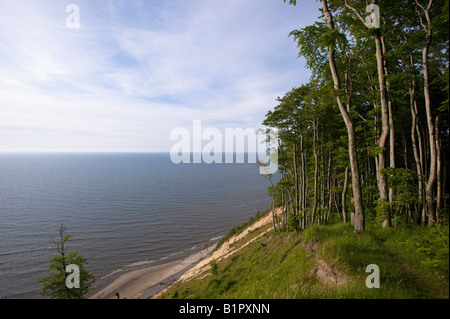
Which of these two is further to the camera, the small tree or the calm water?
the calm water

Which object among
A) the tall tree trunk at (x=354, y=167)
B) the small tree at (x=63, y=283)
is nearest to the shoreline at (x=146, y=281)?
the small tree at (x=63, y=283)

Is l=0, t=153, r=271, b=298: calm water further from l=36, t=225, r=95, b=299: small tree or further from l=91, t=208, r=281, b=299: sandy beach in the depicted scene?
l=36, t=225, r=95, b=299: small tree

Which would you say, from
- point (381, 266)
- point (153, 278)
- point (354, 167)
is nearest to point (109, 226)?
point (153, 278)

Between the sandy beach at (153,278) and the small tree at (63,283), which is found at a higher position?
the small tree at (63,283)

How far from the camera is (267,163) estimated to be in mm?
24250

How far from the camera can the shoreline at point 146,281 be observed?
24.2 metres

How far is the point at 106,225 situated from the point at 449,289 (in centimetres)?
5105

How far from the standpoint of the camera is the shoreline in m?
24.2

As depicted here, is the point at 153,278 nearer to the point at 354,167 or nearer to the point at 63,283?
the point at 63,283

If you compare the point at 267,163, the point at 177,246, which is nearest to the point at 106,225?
the point at 177,246

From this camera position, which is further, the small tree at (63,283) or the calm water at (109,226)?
the calm water at (109,226)

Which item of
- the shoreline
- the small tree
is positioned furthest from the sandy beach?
the small tree

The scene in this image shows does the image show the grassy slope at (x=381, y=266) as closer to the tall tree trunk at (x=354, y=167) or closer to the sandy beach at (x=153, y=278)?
the tall tree trunk at (x=354, y=167)
